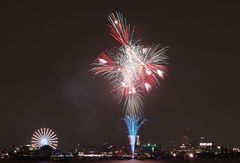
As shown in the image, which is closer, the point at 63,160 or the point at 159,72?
the point at 159,72

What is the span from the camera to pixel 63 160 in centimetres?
19700

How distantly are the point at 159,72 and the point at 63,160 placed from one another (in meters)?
145

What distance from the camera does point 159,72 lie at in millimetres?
59188
